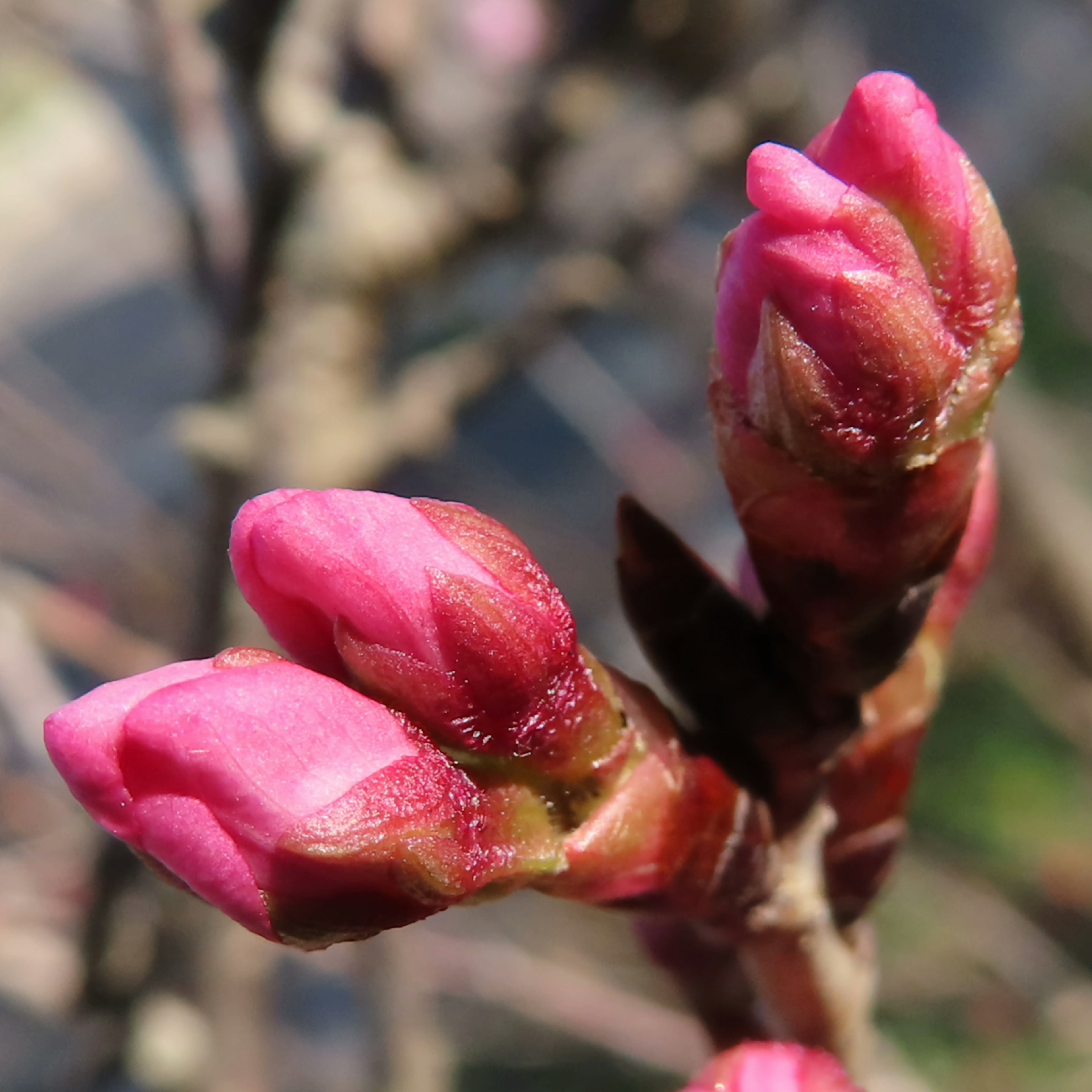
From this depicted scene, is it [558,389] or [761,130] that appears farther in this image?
[558,389]

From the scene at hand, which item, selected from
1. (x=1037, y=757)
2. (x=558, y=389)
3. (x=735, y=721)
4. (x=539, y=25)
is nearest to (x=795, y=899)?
(x=735, y=721)

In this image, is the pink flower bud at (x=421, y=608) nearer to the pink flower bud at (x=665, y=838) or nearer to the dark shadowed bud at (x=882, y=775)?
the pink flower bud at (x=665, y=838)

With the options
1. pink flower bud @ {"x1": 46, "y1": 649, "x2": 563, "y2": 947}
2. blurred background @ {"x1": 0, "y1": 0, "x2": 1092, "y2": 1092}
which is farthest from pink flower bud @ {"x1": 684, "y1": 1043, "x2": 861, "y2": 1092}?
blurred background @ {"x1": 0, "y1": 0, "x2": 1092, "y2": 1092}

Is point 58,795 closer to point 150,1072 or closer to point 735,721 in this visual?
point 150,1072

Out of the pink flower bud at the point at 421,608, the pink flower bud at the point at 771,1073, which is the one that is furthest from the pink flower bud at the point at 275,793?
the pink flower bud at the point at 771,1073

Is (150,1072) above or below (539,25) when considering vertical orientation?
below

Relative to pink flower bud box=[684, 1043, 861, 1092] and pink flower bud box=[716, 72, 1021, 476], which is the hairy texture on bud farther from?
pink flower bud box=[684, 1043, 861, 1092]

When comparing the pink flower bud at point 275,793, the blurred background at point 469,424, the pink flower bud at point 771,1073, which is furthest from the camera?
the blurred background at point 469,424
